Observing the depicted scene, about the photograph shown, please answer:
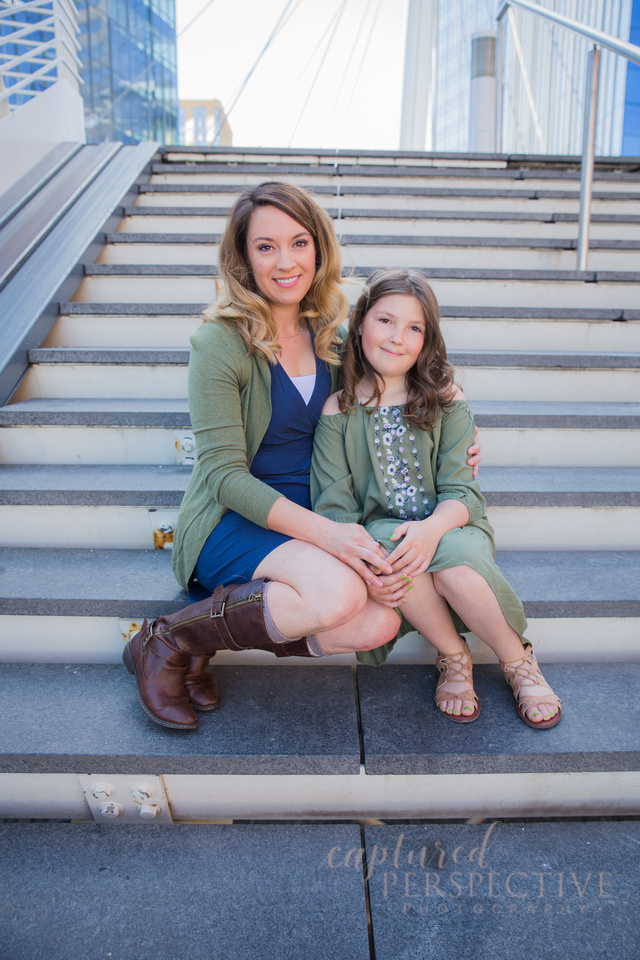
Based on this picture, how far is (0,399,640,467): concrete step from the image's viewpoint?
5.90 ft

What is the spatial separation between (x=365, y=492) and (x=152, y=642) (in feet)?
1.88

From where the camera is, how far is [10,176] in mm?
2775

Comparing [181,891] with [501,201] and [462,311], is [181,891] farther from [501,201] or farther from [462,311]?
[501,201]

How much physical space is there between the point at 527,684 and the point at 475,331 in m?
1.48

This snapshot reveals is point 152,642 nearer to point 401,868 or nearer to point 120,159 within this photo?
point 401,868

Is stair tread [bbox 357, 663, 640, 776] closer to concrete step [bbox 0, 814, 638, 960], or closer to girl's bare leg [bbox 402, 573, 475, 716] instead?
girl's bare leg [bbox 402, 573, 475, 716]

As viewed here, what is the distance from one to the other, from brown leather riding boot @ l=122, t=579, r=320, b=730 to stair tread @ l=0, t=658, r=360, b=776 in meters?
0.06

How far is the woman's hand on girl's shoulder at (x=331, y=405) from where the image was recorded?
1.32 m

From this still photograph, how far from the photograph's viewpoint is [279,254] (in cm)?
121

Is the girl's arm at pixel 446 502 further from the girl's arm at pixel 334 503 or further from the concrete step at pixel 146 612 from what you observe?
the concrete step at pixel 146 612

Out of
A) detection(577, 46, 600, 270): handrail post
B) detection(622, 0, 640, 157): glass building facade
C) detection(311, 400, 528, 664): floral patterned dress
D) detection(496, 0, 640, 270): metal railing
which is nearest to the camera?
detection(311, 400, 528, 664): floral patterned dress

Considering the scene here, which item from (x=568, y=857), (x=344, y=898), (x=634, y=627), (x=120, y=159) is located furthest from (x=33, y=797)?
(x=120, y=159)

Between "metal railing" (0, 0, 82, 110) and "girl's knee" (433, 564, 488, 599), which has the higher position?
"metal railing" (0, 0, 82, 110)

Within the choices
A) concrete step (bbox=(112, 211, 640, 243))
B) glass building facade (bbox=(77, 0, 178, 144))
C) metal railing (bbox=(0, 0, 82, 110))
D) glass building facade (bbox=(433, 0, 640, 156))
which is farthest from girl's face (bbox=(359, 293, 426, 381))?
glass building facade (bbox=(77, 0, 178, 144))
